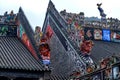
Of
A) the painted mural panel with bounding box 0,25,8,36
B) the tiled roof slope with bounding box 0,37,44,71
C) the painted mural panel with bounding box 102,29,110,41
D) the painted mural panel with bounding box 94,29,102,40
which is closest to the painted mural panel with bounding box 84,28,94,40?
the painted mural panel with bounding box 94,29,102,40

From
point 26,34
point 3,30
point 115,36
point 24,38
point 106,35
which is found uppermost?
point 3,30

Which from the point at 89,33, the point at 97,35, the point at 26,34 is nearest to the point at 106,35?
the point at 97,35

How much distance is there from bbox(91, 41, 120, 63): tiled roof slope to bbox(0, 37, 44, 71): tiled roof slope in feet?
13.0

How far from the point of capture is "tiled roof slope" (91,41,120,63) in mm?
25587

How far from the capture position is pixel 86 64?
2270 cm

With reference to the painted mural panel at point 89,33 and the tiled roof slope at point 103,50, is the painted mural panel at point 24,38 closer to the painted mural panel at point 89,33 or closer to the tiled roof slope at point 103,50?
the tiled roof slope at point 103,50

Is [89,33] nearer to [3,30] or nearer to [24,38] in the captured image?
[24,38]

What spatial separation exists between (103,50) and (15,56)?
6.54m

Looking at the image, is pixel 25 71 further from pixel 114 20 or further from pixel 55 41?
pixel 114 20

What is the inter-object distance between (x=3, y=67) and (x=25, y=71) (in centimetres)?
136

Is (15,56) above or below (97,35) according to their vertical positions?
below

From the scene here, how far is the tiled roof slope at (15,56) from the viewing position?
2280 centimetres

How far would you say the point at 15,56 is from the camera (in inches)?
962

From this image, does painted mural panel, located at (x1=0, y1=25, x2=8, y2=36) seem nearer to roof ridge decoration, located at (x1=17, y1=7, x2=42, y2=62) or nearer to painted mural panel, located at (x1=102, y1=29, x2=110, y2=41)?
roof ridge decoration, located at (x1=17, y1=7, x2=42, y2=62)
